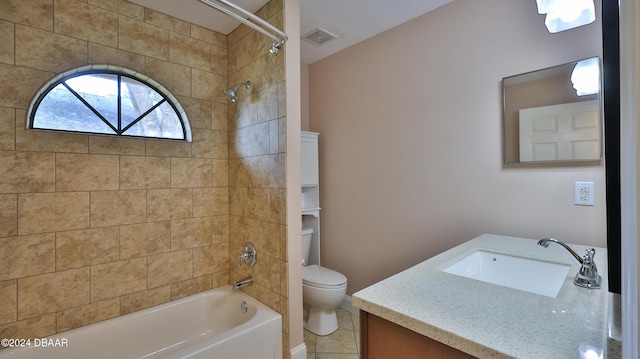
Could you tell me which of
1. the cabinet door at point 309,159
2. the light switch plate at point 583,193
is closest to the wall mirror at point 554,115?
the light switch plate at point 583,193

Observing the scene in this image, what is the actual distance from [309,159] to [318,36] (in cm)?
107

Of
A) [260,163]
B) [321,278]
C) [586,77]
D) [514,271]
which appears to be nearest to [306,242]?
[321,278]

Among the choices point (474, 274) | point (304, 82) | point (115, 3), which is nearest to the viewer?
point (474, 274)

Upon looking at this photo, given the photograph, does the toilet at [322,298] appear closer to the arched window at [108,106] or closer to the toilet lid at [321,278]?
the toilet lid at [321,278]

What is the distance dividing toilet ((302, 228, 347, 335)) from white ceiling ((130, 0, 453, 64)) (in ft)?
6.64

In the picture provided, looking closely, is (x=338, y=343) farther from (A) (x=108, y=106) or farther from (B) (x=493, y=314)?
(A) (x=108, y=106)

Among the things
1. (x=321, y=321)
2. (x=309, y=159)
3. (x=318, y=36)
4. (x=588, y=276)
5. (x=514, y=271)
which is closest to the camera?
(x=588, y=276)

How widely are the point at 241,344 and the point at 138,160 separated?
1295 millimetres

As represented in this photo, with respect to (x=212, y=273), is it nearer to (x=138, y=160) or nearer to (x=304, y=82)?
(x=138, y=160)

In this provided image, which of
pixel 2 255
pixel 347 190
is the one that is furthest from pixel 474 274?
pixel 2 255

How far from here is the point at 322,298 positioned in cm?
221

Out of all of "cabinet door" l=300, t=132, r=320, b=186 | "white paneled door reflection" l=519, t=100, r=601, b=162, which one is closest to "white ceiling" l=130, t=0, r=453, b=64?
"cabinet door" l=300, t=132, r=320, b=186

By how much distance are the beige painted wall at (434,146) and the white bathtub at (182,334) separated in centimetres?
111

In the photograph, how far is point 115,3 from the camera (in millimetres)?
1760
